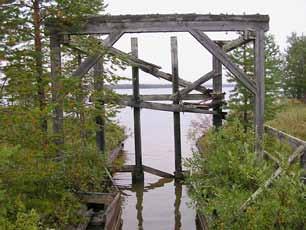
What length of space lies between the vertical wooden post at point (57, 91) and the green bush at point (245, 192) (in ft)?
8.38

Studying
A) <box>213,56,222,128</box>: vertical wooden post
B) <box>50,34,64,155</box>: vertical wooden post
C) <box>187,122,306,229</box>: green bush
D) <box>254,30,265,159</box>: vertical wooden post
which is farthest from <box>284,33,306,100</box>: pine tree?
<box>50,34,64,155</box>: vertical wooden post

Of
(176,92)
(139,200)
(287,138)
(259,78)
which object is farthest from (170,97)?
(287,138)

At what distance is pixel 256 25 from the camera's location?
8711mm

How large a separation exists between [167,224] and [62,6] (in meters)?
5.34

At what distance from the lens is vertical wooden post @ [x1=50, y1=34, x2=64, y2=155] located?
22.9 ft

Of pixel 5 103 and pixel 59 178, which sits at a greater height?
pixel 5 103

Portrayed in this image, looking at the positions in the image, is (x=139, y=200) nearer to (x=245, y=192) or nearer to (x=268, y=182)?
(x=245, y=192)

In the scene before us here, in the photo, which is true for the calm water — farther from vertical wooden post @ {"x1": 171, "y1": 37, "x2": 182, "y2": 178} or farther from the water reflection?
vertical wooden post @ {"x1": 171, "y1": 37, "x2": 182, "y2": 178}

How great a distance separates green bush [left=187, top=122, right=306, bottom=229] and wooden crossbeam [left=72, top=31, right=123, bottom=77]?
2.82 metres

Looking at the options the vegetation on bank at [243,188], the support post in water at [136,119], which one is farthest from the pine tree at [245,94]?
the vegetation on bank at [243,188]

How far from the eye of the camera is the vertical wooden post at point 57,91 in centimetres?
698

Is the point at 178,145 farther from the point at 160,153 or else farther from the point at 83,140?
the point at 160,153

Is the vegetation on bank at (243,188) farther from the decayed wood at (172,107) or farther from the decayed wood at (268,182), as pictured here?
the decayed wood at (172,107)

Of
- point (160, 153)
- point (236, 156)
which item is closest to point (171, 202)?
point (236, 156)
